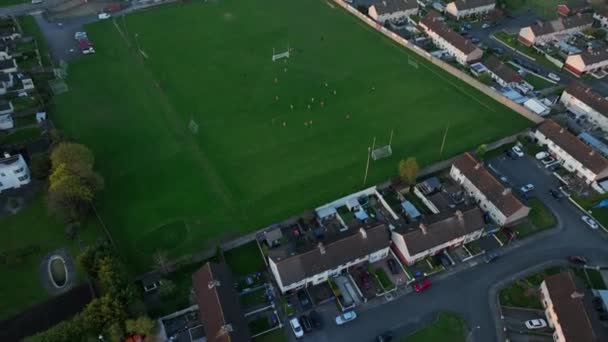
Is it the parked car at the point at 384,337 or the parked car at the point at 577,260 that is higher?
the parked car at the point at 384,337

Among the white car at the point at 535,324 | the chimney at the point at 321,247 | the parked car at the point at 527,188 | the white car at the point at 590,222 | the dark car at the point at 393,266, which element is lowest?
the white car at the point at 535,324

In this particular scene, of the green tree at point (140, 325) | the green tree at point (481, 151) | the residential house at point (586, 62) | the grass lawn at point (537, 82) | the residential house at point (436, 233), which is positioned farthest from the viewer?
the residential house at point (586, 62)

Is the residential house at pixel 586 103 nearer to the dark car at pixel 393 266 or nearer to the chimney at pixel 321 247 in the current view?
the dark car at pixel 393 266

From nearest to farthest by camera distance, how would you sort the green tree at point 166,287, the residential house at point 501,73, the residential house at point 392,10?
1. the green tree at point 166,287
2. the residential house at point 501,73
3. the residential house at point 392,10

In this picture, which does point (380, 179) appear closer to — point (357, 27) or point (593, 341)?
point (593, 341)

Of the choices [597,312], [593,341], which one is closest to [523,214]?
[597,312]

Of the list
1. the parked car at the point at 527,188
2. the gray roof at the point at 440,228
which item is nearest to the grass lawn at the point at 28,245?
the gray roof at the point at 440,228
